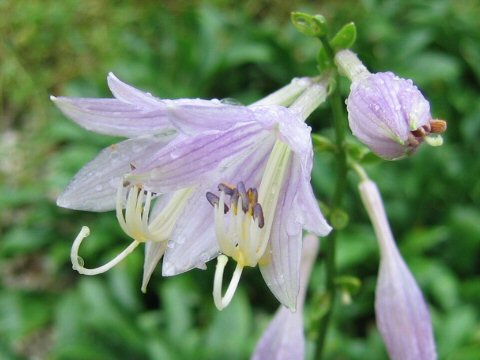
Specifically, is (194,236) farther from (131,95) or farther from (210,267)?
(210,267)

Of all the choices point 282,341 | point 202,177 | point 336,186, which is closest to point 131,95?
point 202,177

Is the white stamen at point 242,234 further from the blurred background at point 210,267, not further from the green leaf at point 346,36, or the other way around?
the blurred background at point 210,267

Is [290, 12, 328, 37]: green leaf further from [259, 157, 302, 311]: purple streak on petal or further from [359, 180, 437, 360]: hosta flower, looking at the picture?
[359, 180, 437, 360]: hosta flower

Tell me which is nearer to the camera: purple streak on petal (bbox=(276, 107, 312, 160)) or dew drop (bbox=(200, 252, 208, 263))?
purple streak on petal (bbox=(276, 107, 312, 160))

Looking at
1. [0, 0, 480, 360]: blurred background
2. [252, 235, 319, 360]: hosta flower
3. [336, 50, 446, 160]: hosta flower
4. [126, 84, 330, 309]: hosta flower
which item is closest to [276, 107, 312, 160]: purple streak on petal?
[126, 84, 330, 309]: hosta flower

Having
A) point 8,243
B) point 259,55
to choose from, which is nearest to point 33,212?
→ point 8,243

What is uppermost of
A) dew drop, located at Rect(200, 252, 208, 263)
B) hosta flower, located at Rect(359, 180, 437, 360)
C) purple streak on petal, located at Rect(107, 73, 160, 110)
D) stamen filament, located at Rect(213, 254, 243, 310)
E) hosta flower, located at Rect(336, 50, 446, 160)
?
hosta flower, located at Rect(336, 50, 446, 160)

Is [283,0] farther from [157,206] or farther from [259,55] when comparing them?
[157,206]
